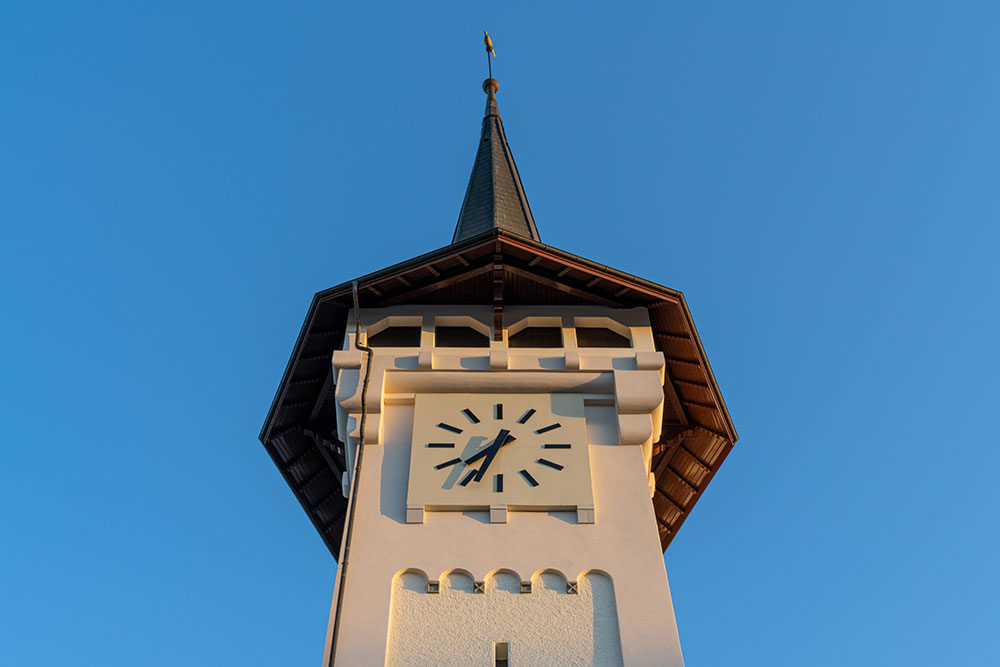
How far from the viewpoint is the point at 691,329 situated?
19.3 metres

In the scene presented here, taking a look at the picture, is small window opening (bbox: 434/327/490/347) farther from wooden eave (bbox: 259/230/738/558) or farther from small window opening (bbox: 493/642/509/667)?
small window opening (bbox: 493/642/509/667)

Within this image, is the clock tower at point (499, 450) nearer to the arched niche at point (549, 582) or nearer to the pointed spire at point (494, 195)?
the arched niche at point (549, 582)

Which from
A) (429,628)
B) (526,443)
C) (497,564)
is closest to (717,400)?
(526,443)

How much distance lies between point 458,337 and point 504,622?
18.2 ft

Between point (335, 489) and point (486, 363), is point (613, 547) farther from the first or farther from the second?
point (335, 489)

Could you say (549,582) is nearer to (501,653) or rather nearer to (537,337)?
(501,653)

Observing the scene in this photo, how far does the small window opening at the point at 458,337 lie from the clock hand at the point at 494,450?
2.12m

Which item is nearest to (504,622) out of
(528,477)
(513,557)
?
(513,557)

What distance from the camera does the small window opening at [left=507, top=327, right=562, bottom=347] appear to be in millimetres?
19078

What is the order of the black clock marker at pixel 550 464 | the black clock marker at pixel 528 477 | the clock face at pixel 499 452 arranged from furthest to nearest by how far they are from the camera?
the black clock marker at pixel 550 464 → the black clock marker at pixel 528 477 → the clock face at pixel 499 452

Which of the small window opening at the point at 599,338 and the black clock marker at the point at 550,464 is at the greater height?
the small window opening at the point at 599,338

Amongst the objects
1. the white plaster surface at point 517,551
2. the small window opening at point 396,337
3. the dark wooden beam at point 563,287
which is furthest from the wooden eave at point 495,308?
the white plaster surface at point 517,551

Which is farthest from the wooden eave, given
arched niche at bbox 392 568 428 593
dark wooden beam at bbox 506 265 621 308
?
arched niche at bbox 392 568 428 593

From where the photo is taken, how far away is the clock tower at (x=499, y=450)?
14.8 m
